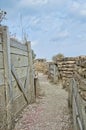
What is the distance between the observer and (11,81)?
616 cm

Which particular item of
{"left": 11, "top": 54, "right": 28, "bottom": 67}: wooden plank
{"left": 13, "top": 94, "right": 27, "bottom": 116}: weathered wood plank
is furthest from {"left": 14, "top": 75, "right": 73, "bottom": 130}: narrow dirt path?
{"left": 11, "top": 54, "right": 28, "bottom": 67}: wooden plank

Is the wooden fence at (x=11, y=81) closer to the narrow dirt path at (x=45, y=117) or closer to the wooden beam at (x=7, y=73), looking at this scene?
the wooden beam at (x=7, y=73)

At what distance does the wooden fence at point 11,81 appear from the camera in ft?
18.1

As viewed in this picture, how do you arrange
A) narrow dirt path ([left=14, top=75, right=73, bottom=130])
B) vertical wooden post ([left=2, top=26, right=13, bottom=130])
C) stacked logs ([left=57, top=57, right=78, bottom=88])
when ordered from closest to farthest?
vertical wooden post ([left=2, top=26, right=13, bottom=130])
narrow dirt path ([left=14, top=75, right=73, bottom=130])
stacked logs ([left=57, top=57, right=78, bottom=88])

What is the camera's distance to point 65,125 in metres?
6.36

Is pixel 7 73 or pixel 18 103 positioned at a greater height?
pixel 7 73

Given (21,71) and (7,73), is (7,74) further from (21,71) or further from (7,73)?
(21,71)

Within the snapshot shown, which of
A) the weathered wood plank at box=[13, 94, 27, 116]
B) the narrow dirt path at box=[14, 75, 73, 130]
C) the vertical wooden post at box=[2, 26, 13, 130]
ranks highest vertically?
the vertical wooden post at box=[2, 26, 13, 130]

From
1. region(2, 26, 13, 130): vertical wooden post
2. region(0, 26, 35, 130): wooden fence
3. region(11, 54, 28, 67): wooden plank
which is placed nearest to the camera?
region(0, 26, 35, 130): wooden fence

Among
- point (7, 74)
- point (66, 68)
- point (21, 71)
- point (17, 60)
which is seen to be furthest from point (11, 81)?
point (66, 68)

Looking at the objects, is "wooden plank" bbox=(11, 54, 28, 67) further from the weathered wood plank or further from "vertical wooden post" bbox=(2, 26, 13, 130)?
the weathered wood plank

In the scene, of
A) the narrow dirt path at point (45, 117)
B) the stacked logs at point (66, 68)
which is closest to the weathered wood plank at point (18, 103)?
the narrow dirt path at point (45, 117)

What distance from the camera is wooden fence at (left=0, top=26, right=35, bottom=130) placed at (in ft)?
18.1

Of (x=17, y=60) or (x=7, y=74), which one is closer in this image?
(x=7, y=74)
